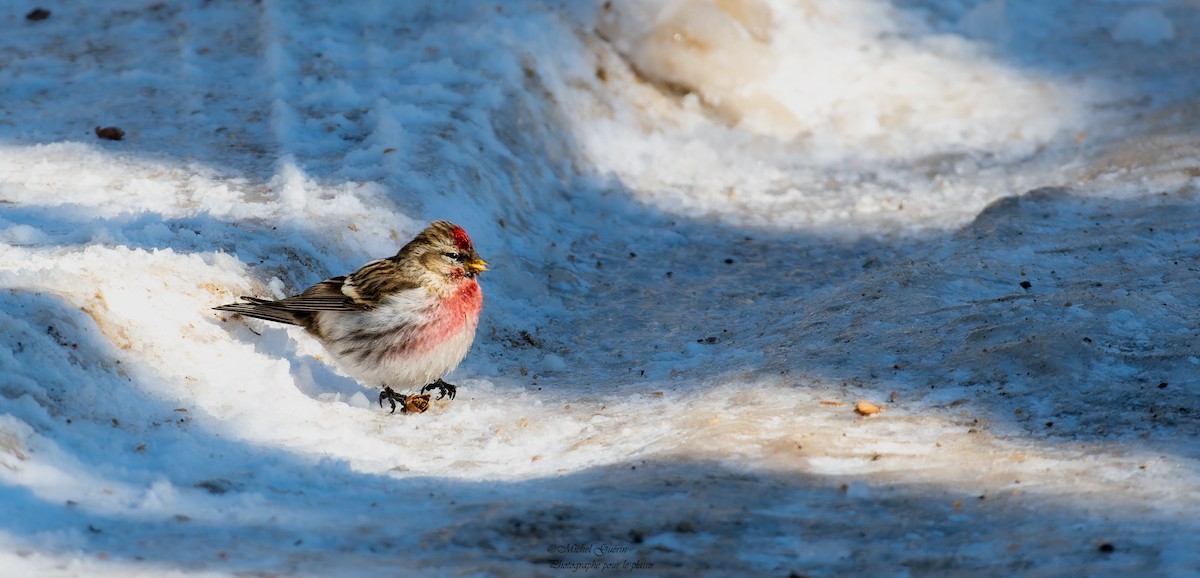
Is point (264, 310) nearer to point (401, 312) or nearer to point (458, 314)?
point (401, 312)

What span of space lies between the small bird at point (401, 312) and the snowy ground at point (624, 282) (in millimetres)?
194

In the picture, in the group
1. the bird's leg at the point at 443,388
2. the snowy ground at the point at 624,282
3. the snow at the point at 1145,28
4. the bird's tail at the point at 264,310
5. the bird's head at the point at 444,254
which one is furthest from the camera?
the snow at the point at 1145,28

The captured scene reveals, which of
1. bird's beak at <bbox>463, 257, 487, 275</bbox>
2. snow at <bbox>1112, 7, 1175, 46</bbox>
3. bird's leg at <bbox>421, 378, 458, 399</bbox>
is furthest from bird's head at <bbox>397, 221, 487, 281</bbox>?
snow at <bbox>1112, 7, 1175, 46</bbox>

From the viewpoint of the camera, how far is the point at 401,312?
5.17 metres

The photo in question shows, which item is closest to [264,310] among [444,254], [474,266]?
[444,254]

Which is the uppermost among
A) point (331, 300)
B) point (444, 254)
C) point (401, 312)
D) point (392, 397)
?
point (444, 254)

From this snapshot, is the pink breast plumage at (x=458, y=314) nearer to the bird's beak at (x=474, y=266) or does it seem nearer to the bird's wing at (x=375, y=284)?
the bird's beak at (x=474, y=266)

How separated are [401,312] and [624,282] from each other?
221 centimetres

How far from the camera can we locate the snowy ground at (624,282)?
12.4 feet

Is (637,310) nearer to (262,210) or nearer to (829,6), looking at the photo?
(262,210)

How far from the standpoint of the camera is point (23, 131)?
24.8 ft

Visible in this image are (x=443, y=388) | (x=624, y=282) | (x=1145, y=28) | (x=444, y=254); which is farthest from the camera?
(x=1145, y=28)

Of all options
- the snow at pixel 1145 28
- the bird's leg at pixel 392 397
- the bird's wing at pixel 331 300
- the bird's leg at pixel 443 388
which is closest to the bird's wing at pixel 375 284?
the bird's wing at pixel 331 300

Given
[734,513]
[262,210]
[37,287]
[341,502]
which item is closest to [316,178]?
[262,210]
